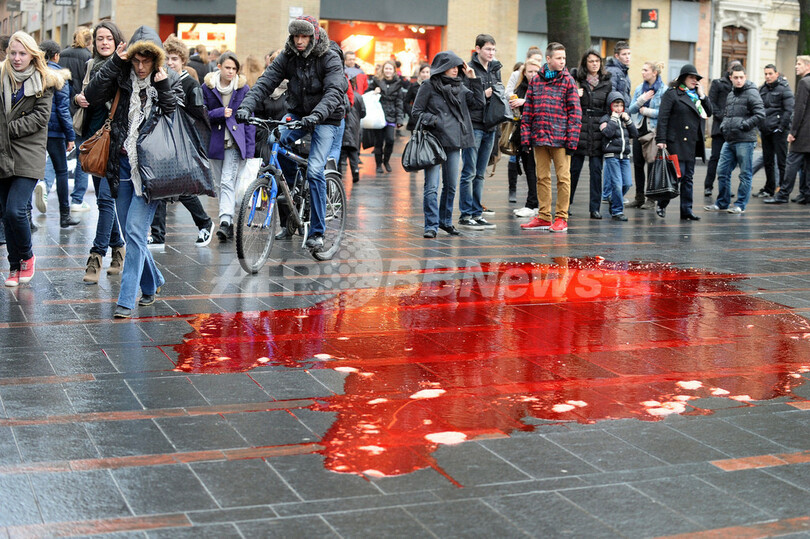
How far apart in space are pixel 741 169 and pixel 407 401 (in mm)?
11341

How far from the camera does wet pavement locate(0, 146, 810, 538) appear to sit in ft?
13.6

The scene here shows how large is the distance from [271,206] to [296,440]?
472cm

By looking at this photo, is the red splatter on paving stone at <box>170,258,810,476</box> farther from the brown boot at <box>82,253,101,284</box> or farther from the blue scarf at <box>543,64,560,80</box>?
the blue scarf at <box>543,64,560,80</box>

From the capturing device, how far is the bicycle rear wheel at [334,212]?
34.4 ft

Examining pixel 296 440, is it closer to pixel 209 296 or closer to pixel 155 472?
pixel 155 472

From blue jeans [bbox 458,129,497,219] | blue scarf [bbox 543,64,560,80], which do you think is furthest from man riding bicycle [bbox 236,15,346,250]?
blue scarf [bbox 543,64,560,80]

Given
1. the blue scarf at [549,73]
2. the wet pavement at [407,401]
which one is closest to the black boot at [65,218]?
the wet pavement at [407,401]

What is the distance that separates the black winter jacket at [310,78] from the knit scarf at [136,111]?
2345 mm

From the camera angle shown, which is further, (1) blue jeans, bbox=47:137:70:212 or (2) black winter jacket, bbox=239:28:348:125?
(1) blue jeans, bbox=47:137:70:212

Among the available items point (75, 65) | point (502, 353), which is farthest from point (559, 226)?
point (502, 353)

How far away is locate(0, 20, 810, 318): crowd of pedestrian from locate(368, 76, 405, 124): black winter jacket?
10.4ft

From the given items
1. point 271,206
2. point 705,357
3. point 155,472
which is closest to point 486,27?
point 271,206

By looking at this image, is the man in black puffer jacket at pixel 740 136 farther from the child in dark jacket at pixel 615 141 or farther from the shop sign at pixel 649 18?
the shop sign at pixel 649 18

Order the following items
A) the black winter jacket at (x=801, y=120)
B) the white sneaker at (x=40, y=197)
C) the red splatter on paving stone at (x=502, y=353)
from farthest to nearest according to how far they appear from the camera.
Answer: the black winter jacket at (x=801, y=120) < the white sneaker at (x=40, y=197) < the red splatter on paving stone at (x=502, y=353)
